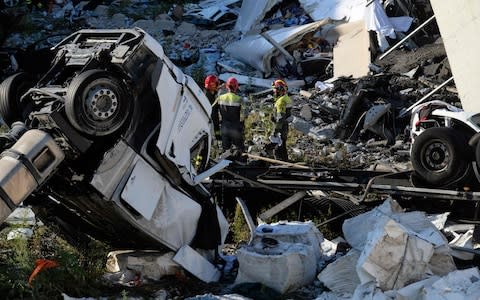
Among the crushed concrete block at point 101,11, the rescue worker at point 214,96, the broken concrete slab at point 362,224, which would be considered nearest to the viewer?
the broken concrete slab at point 362,224

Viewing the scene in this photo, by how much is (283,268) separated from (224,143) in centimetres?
475

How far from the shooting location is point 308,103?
534 inches

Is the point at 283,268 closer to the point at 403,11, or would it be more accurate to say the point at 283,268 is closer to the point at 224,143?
the point at 224,143

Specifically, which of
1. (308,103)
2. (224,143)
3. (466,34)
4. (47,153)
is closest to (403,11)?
(308,103)

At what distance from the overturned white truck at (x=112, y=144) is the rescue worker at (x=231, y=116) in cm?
379

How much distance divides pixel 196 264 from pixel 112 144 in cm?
134

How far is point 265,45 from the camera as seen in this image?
16484 millimetres

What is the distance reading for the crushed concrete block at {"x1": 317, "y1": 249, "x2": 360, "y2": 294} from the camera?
19.0 feet

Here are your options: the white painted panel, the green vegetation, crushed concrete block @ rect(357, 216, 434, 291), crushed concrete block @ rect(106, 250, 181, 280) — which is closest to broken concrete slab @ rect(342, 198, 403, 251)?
crushed concrete block @ rect(357, 216, 434, 291)

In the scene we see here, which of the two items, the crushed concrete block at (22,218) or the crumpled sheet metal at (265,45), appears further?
the crumpled sheet metal at (265,45)

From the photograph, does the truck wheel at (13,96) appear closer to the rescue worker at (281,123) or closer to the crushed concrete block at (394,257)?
the crushed concrete block at (394,257)

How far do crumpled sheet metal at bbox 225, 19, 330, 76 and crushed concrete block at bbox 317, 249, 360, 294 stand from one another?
10753 mm

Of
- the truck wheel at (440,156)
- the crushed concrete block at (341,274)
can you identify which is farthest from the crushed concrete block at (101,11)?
the crushed concrete block at (341,274)

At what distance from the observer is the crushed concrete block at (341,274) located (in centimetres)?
580
